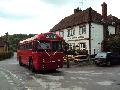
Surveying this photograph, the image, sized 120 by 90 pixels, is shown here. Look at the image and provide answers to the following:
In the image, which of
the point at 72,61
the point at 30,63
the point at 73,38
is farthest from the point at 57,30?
the point at 30,63

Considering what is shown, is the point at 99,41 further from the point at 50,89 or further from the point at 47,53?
the point at 50,89

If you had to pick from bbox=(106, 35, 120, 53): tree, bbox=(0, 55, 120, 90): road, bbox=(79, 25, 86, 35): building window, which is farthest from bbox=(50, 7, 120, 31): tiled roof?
bbox=(0, 55, 120, 90): road

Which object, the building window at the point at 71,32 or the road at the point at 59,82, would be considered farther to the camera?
the building window at the point at 71,32

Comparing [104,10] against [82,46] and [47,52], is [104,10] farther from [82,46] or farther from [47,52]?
[47,52]

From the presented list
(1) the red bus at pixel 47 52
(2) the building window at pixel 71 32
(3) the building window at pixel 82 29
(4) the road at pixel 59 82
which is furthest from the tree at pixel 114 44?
(4) the road at pixel 59 82

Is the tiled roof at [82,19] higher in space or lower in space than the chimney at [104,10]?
lower

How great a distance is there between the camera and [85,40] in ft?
156

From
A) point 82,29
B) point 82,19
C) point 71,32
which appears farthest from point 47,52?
point 71,32

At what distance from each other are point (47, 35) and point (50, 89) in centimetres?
981

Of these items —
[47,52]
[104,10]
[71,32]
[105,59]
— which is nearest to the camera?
[47,52]

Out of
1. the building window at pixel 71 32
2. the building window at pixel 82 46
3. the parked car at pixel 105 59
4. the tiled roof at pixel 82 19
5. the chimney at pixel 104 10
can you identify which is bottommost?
the parked car at pixel 105 59

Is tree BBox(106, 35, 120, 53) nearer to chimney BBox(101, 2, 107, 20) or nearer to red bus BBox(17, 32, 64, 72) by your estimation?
chimney BBox(101, 2, 107, 20)

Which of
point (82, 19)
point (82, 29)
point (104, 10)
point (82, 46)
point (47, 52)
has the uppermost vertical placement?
point (104, 10)

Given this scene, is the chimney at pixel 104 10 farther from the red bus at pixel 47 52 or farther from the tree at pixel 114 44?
the red bus at pixel 47 52
